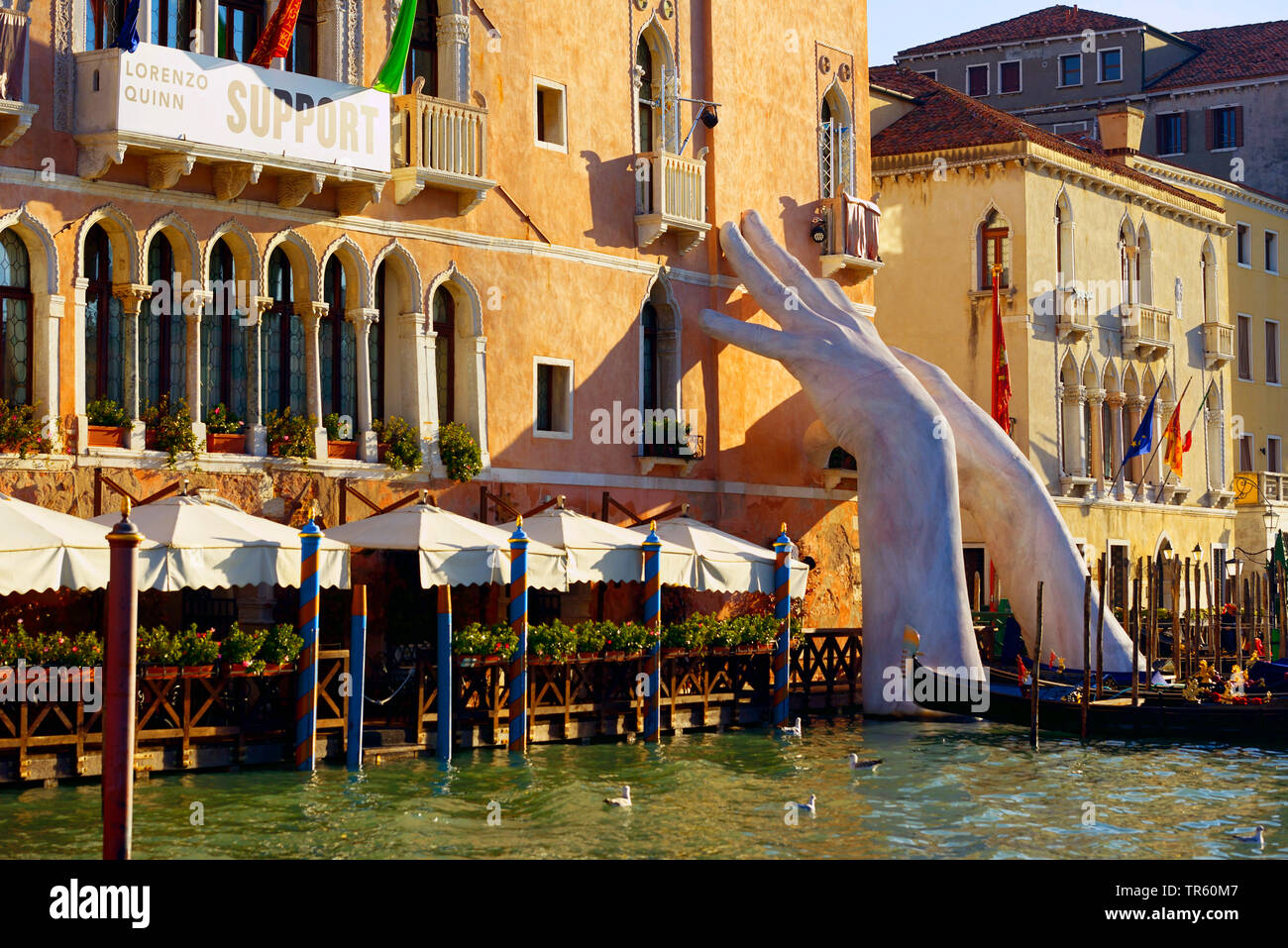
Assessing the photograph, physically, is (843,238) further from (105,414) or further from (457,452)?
(105,414)

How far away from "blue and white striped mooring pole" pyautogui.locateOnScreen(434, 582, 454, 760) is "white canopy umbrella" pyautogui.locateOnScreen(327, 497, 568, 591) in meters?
0.26

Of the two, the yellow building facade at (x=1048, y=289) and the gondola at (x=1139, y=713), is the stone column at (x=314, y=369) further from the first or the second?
the yellow building facade at (x=1048, y=289)

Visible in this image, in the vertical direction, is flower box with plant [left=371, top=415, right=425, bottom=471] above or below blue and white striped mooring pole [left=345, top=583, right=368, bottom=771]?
above

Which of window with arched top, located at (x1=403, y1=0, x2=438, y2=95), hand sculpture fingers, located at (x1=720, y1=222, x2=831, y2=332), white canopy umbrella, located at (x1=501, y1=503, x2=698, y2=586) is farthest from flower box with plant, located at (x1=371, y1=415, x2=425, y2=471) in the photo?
hand sculpture fingers, located at (x1=720, y1=222, x2=831, y2=332)

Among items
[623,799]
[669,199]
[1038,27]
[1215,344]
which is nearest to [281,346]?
[669,199]

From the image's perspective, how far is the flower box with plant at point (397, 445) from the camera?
72.4ft

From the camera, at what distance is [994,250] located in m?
35.1

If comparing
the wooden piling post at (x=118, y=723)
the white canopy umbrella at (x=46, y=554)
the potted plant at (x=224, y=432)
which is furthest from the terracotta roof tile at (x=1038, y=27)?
the wooden piling post at (x=118, y=723)

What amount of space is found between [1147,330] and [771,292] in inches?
594

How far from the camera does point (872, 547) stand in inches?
950

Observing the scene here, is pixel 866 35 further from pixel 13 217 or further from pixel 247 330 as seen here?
pixel 13 217

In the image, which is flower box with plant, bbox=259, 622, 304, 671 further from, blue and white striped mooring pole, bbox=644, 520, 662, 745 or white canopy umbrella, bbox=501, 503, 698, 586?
blue and white striped mooring pole, bbox=644, 520, 662, 745

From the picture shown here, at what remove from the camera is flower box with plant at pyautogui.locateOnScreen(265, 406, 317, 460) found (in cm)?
2102
